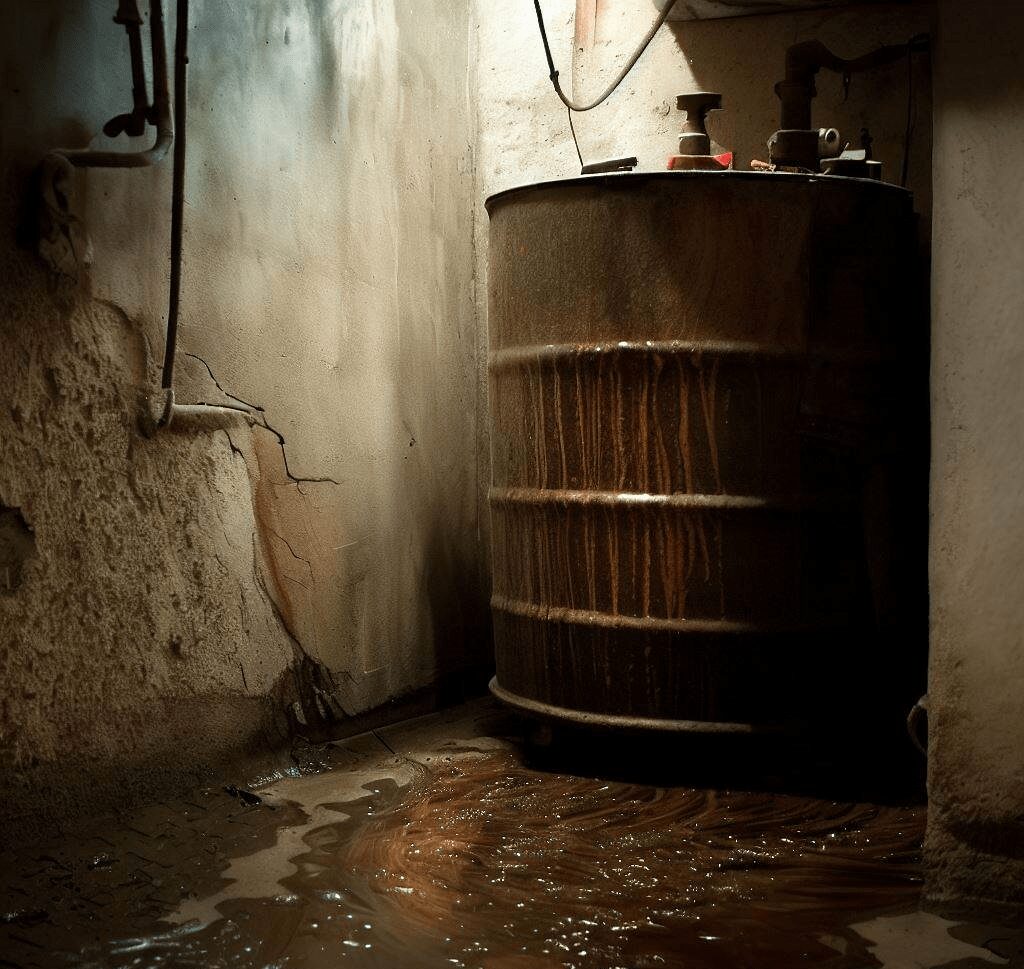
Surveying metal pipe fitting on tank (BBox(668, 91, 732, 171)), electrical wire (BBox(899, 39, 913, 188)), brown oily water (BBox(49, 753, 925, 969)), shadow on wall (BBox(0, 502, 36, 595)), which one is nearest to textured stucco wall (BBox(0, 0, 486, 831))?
shadow on wall (BBox(0, 502, 36, 595))

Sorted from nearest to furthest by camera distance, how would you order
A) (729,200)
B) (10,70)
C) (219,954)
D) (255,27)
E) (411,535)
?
1. (219,954)
2. (10,70)
3. (729,200)
4. (255,27)
5. (411,535)

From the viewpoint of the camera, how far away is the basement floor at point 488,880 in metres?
1.87

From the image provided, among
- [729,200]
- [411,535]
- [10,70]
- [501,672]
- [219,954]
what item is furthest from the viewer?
[411,535]

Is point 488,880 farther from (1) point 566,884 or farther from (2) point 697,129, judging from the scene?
(2) point 697,129

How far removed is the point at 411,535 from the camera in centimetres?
341

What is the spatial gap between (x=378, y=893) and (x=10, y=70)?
175 centimetres

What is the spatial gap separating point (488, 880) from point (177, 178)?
1605 mm

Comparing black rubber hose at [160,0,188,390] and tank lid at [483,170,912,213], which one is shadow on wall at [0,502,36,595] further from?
tank lid at [483,170,912,213]

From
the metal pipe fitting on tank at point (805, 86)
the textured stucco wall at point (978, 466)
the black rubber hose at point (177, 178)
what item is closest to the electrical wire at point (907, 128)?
the metal pipe fitting on tank at point (805, 86)

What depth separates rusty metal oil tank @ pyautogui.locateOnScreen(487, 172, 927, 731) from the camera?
2568 millimetres

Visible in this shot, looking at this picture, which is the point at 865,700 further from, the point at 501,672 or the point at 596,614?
the point at 501,672

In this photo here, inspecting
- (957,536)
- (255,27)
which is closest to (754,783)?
(957,536)

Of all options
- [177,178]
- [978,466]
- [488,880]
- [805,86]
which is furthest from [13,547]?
[805,86]

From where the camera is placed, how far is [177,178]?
240 cm
